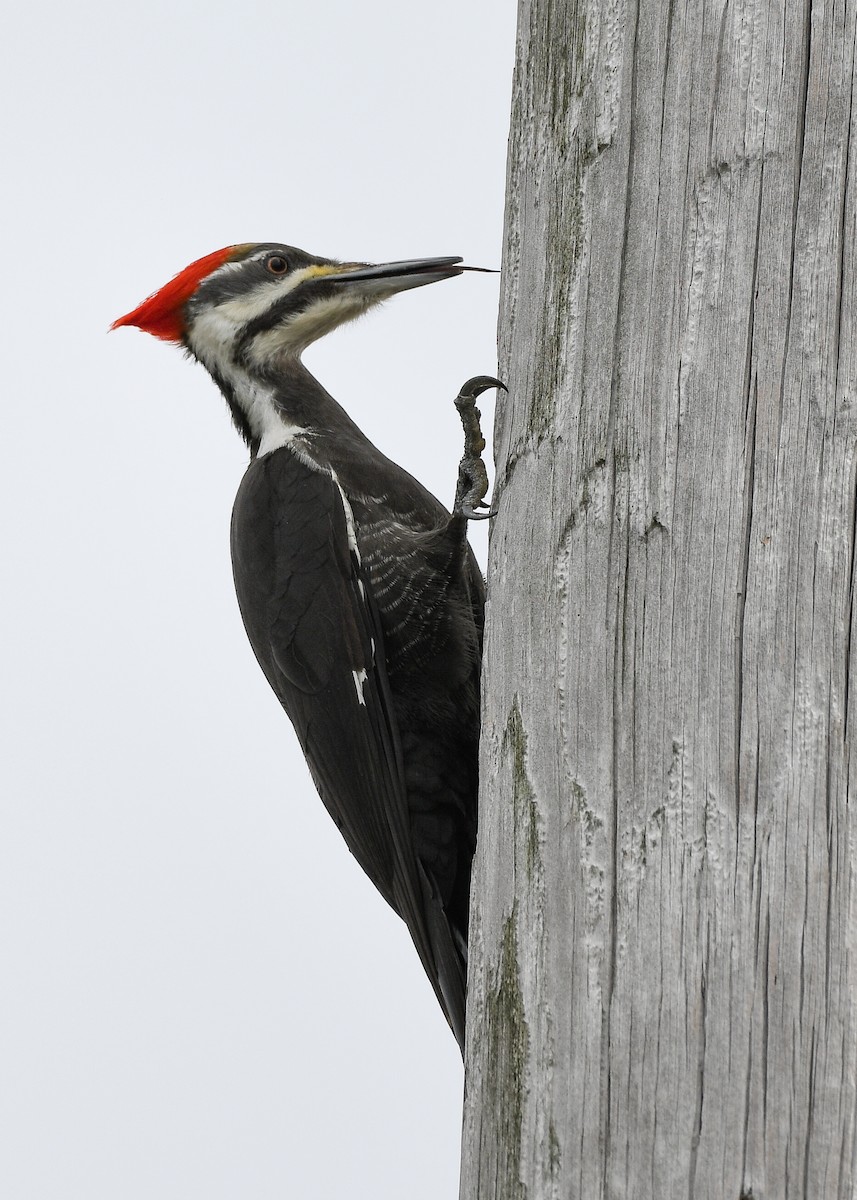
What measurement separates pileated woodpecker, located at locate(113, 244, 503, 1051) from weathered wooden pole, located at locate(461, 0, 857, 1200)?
45.4 inches

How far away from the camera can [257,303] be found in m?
3.84

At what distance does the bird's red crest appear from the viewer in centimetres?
394

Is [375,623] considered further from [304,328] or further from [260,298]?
[260,298]

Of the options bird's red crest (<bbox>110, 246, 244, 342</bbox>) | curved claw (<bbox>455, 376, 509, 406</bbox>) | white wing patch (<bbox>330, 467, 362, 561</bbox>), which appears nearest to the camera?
curved claw (<bbox>455, 376, 509, 406</bbox>)

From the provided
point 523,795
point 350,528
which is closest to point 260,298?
point 350,528

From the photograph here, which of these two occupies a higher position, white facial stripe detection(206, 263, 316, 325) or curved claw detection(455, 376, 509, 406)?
white facial stripe detection(206, 263, 316, 325)

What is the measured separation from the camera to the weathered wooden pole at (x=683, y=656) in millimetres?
1447

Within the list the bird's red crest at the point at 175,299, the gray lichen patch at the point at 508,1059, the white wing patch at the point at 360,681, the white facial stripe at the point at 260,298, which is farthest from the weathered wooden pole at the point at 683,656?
the bird's red crest at the point at 175,299

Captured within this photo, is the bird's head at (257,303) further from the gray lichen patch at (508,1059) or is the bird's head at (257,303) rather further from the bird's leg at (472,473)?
the gray lichen patch at (508,1059)

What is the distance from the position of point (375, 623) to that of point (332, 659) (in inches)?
5.8

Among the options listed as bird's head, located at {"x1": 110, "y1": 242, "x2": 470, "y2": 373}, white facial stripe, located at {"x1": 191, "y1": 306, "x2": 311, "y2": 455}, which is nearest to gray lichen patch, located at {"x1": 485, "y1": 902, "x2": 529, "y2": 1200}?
white facial stripe, located at {"x1": 191, "y1": 306, "x2": 311, "y2": 455}

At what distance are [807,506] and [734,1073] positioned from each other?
2.12ft

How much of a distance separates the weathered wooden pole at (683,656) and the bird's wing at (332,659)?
1.23 metres

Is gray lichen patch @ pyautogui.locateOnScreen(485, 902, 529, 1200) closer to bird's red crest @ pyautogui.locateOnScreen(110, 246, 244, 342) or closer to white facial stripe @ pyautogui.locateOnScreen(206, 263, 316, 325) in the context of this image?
white facial stripe @ pyautogui.locateOnScreen(206, 263, 316, 325)
